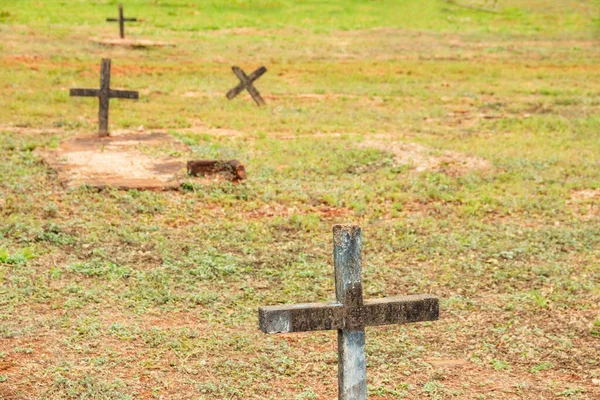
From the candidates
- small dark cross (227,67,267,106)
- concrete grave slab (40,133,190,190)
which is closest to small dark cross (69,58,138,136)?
concrete grave slab (40,133,190,190)

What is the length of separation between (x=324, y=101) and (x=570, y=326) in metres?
Result: 12.8

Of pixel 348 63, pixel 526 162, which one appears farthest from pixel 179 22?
pixel 526 162

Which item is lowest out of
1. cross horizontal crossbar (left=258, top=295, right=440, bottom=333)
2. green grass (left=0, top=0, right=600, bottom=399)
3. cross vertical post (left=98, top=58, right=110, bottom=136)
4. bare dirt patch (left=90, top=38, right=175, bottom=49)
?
green grass (left=0, top=0, right=600, bottom=399)

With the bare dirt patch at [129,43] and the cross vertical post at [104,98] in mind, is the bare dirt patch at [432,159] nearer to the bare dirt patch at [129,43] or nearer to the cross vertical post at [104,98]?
the cross vertical post at [104,98]

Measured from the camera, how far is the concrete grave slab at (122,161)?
1166 centimetres

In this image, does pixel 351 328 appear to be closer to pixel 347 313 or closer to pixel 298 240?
pixel 347 313

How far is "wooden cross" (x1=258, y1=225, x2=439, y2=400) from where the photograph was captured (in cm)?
436

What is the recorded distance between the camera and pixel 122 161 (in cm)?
1292

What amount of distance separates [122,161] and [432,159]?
14.3 ft

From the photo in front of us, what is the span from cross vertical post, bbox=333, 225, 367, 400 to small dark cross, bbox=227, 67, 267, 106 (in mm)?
14679

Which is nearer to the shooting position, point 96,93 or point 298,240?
point 298,240

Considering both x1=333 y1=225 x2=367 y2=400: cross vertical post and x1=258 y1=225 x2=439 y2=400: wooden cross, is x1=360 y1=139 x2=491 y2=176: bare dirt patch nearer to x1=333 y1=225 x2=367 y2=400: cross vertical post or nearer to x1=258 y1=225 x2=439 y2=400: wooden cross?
x1=258 y1=225 x2=439 y2=400: wooden cross

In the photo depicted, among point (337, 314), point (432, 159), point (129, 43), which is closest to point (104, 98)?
point (432, 159)

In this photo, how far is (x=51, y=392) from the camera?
6.11 m
